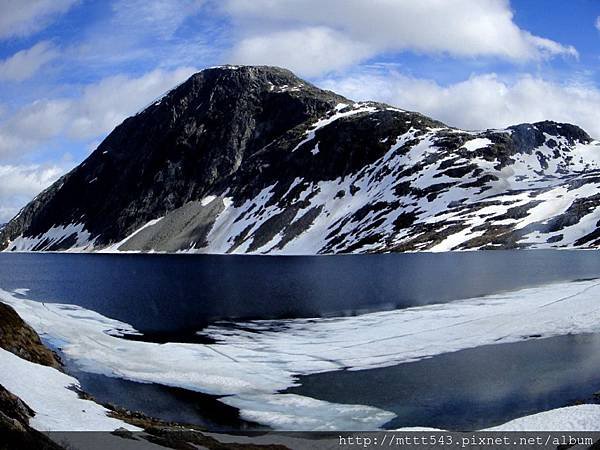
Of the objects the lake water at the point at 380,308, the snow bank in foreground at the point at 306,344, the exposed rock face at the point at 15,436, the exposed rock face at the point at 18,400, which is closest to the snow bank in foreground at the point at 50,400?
the exposed rock face at the point at 18,400

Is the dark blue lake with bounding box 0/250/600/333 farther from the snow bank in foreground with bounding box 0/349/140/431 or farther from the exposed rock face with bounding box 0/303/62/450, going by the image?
the snow bank in foreground with bounding box 0/349/140/431

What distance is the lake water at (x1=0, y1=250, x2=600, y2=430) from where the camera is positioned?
27078 millimetres

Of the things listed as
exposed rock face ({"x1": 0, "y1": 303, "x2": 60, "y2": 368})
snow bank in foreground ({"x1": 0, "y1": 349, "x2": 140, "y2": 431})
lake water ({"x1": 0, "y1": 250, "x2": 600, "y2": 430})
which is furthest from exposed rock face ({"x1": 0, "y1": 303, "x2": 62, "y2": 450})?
lake water ({"x1": 0, "y1": 250, "x2": 600, "y2": 430})

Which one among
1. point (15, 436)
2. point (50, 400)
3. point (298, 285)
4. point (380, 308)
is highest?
point (15, 436)

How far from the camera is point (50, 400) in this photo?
73.0 feet

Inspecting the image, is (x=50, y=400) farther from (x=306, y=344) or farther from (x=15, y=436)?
(x=306, y=344)

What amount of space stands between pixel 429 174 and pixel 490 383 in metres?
147

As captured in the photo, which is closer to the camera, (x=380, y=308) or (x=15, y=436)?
(x=15, y=436)

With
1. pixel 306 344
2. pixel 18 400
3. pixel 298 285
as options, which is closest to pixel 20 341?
pixel 18 400

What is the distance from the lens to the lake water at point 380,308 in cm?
2708

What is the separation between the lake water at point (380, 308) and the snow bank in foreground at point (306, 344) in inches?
58.0

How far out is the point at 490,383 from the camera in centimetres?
2934

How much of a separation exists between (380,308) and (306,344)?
16848mm

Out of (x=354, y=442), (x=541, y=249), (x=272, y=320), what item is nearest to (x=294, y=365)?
(x=354, y=442)
